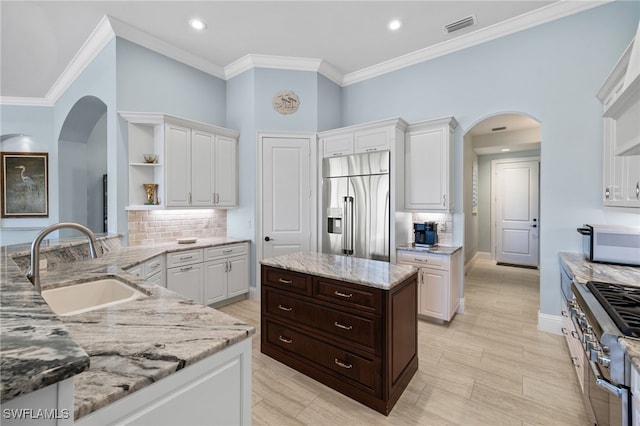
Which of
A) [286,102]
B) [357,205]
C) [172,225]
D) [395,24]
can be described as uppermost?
[395,24]

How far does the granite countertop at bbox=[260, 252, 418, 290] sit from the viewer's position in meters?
2.04


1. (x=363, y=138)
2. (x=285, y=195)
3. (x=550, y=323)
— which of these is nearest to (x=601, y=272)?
(x=550, y=323)

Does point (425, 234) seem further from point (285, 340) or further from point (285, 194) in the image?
point (285, 340)

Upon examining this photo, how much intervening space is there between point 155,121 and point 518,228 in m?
7.51

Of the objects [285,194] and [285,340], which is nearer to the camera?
[285,340]

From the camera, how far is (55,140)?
555cm

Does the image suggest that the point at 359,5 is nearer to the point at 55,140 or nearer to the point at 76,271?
the point at 76,271

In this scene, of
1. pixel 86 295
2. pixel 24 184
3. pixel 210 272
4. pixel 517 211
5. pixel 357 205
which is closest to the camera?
pixel 86 295

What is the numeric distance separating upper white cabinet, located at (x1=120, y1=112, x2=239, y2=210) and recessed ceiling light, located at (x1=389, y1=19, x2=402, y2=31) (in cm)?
261

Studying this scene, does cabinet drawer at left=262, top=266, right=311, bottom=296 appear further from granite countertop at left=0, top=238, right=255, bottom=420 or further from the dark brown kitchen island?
granite countertop at left=0, top=238, right=255, bottom=420

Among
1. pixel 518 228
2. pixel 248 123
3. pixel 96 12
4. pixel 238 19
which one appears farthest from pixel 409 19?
pixel 518 228

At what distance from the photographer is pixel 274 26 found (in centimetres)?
357

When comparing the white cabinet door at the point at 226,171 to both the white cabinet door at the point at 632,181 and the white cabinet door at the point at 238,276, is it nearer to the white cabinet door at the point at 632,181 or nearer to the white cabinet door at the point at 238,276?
the white cabinet door at the point at 238,276

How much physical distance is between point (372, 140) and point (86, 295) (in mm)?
3326
